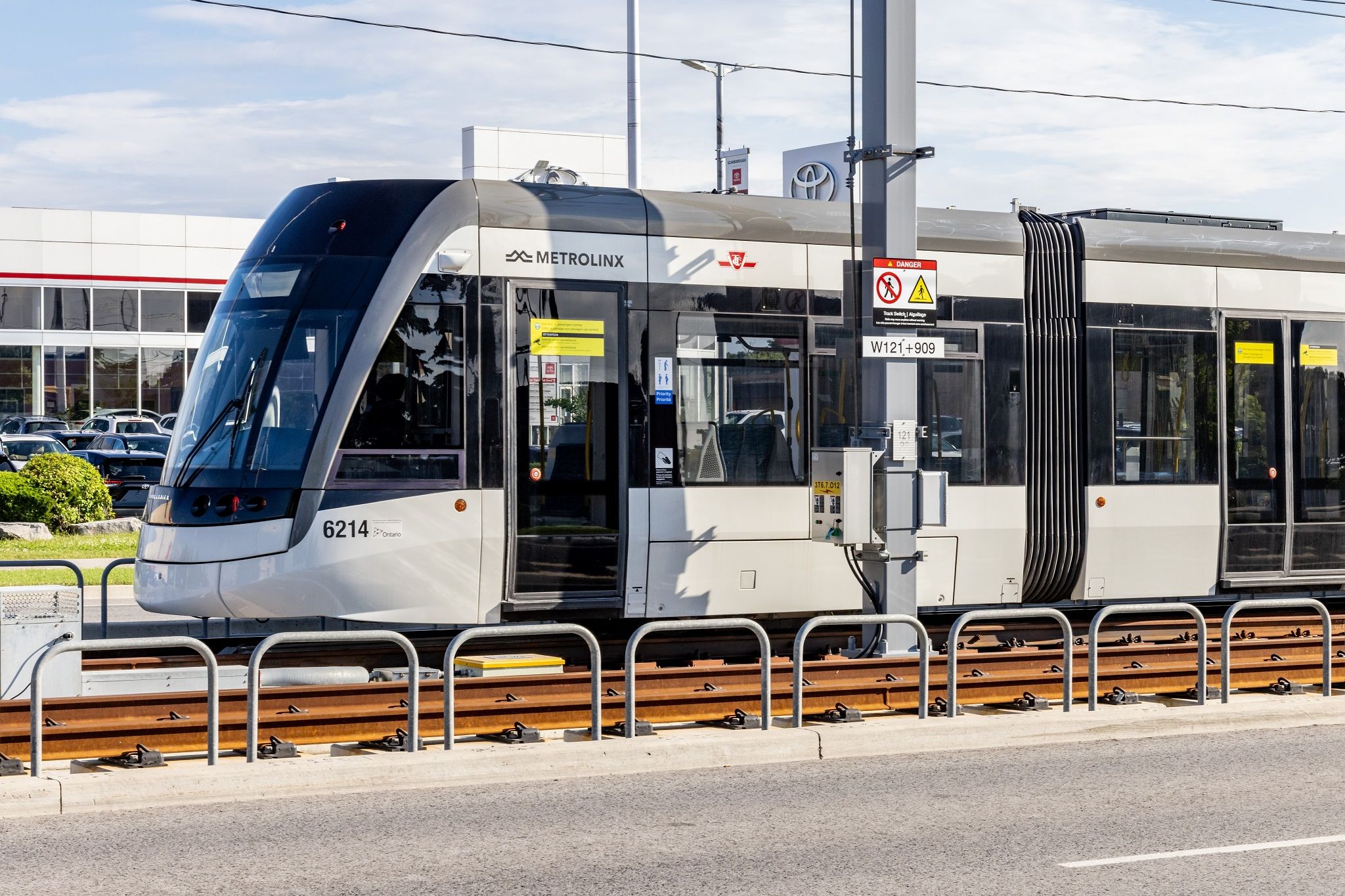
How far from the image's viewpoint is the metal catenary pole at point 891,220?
12.0 metres

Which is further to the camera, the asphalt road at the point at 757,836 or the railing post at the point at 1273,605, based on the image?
the railing post at the point at 1273,605

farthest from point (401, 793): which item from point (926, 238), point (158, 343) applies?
point (158, 343)

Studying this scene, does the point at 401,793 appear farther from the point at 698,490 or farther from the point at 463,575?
the point at 698,490

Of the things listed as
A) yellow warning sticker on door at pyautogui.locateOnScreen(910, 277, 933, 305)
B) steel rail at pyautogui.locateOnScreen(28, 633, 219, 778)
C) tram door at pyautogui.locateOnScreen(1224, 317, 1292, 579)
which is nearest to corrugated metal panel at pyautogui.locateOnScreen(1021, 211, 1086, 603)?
tram door at pyautogui.locateOnScreen(1224, 317, 1292, 579)

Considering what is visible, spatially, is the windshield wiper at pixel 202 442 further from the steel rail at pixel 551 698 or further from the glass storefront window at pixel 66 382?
the glass storefront window at pixel 66 382

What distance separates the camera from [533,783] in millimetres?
9156

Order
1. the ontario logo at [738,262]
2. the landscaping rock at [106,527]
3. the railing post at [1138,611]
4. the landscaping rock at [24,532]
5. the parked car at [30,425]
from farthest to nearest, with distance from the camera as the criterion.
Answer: the parked car at [30,425] < the landscaping rock at [106,527] < the landscaping rock at [24,532] < the ontario logo at [738,262] < the railing post at [1138,611]

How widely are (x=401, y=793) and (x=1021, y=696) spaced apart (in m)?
4.81

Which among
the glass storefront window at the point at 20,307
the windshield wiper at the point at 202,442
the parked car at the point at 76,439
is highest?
the glass storefront window at the point at 20,307

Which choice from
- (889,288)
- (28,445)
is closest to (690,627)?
(889,288)

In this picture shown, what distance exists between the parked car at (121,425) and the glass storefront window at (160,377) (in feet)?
25.2

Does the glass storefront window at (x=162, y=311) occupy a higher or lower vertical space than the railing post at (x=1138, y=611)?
higher

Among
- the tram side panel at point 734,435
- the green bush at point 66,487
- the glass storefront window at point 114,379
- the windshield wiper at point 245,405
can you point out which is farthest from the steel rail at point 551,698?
the glass storefront window at point 114,379

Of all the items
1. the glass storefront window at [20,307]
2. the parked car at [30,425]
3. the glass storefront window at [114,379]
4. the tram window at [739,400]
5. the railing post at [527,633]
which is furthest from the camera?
the glass storefront window at [114,379]
